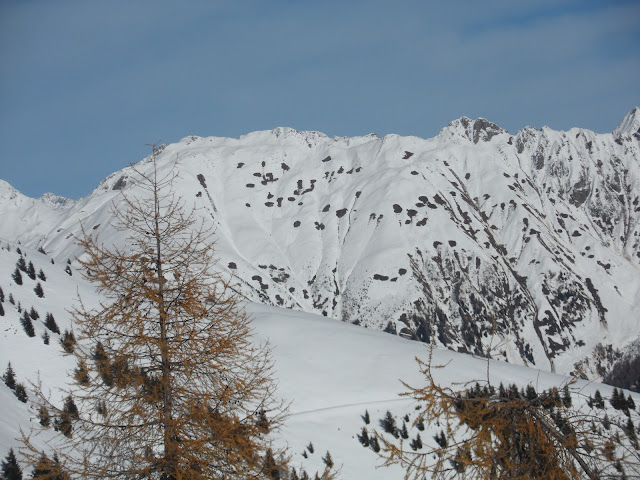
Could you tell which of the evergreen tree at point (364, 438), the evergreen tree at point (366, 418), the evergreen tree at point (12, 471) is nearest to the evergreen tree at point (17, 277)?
the evergreen tree at point (366, 418)

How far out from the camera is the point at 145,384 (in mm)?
10641

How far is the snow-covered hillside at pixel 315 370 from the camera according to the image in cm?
3288

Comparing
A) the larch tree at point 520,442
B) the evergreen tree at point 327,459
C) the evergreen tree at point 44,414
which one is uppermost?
the evergreen tree at point 44,414

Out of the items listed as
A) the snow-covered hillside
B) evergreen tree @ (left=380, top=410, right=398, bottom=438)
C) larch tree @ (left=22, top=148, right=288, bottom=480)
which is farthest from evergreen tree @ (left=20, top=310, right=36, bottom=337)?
larch tree @ (left=22, top=148, right=288, bottom=480)

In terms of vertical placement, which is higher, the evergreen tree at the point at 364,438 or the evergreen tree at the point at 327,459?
the evergreen tree at the point at 364,438

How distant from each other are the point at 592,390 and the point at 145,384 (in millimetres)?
→ 66557

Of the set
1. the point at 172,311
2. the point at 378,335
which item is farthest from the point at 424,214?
the point at 172,311

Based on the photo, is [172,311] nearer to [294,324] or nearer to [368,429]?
[368,429]

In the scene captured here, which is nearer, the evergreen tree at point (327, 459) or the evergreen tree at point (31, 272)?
the evergreen tree at point (327, 459)

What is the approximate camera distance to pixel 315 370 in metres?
51.4

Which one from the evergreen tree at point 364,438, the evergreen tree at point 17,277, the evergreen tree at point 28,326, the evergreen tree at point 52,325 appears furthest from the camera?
the evergreen tree at point 17,277

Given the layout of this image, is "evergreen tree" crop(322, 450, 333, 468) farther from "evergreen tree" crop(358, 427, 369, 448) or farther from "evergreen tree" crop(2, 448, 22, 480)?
"evergreen tree" crop(2, 448, 22, 480)

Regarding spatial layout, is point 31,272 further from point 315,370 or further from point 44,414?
point 44,414

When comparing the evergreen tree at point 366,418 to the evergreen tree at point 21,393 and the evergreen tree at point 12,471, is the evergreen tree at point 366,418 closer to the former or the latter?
the evergreen tree at point 21,393
